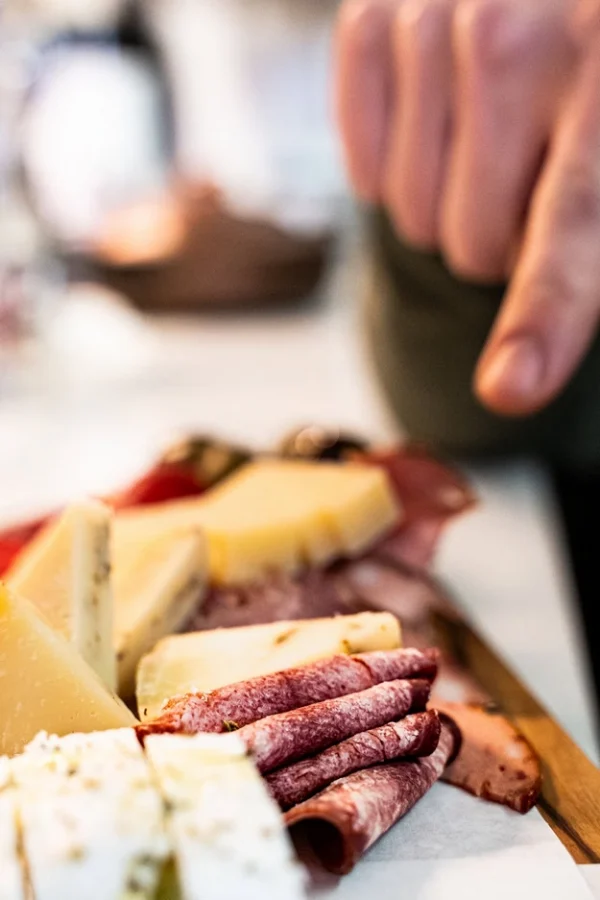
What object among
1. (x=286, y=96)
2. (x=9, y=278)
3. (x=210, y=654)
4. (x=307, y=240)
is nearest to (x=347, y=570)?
(x=210, y=654)

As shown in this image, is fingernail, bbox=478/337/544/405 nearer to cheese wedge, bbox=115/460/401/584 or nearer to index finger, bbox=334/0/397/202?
cheese wedge, bbox=115/460/401/584

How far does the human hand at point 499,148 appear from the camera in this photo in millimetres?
Result: 730

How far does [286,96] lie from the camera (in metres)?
2.98

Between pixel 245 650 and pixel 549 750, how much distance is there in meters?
0.19

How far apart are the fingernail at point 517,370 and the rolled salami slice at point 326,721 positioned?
28 cm

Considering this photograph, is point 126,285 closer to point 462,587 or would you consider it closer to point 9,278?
point 9,278

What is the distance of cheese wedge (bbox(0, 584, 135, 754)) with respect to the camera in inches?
19.6

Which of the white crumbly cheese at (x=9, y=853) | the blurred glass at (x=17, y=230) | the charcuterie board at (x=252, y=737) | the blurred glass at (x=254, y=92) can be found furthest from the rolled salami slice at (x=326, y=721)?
the blurred glass at (x=254, y=92)

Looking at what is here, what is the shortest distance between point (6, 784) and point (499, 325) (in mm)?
503

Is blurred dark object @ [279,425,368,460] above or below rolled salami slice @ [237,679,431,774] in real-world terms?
below

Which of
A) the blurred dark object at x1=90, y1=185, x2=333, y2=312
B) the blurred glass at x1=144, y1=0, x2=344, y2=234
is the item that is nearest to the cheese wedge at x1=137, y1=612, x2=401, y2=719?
the blurred dark object at x1=90, y1=185, x2=333, y2=312

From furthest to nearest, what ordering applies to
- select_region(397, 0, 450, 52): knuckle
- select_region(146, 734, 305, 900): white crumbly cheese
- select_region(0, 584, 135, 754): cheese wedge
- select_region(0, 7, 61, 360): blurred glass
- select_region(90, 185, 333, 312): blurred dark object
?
1. select_region(90, 185, 333, 312): blurred dark object
2. select_region(0, 7, 61, 360): blurred glass
3. select_region(397, 0, 450, 52): knuckle
4. select_region(0, 584, 135, 754): cheese wedge
5. select_region(146, 734, 305, 900): white crumbly cheese

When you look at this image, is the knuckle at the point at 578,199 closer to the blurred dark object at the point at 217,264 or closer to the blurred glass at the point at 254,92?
the blurred dark object at the point at 217,264

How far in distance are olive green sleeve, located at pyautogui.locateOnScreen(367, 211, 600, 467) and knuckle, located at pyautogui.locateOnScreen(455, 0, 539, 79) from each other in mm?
263
